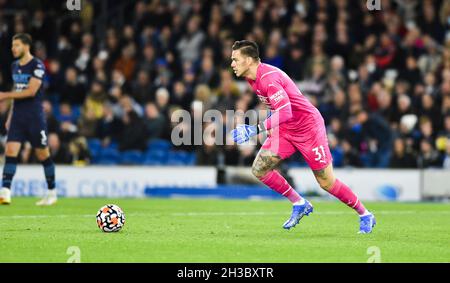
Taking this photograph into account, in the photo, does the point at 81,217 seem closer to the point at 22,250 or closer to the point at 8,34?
the point at 22,250

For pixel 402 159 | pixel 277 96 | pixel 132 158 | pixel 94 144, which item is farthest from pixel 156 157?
pixel 277 96

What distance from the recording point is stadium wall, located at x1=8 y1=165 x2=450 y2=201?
22.5 meters

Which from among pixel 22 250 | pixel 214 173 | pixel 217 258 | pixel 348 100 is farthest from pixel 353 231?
pixel 348 100

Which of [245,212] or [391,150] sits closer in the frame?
[245,212]

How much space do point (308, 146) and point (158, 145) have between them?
37.6 feet

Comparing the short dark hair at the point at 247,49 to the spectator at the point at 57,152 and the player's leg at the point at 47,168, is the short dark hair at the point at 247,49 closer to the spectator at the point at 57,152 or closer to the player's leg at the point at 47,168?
the player's leg at the point at 47,168

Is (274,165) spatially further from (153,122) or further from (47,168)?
(153,122)

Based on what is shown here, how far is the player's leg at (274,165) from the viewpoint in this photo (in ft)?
42.3

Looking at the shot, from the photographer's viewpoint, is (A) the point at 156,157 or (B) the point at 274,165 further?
(A) the point at 156,157

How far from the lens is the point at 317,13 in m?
26.9

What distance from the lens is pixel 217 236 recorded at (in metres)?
12.1

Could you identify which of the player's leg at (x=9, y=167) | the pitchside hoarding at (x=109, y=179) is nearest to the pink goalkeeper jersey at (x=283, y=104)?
the player's leg at (x=9, y=167)

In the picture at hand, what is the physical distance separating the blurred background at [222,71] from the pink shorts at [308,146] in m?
10.0
